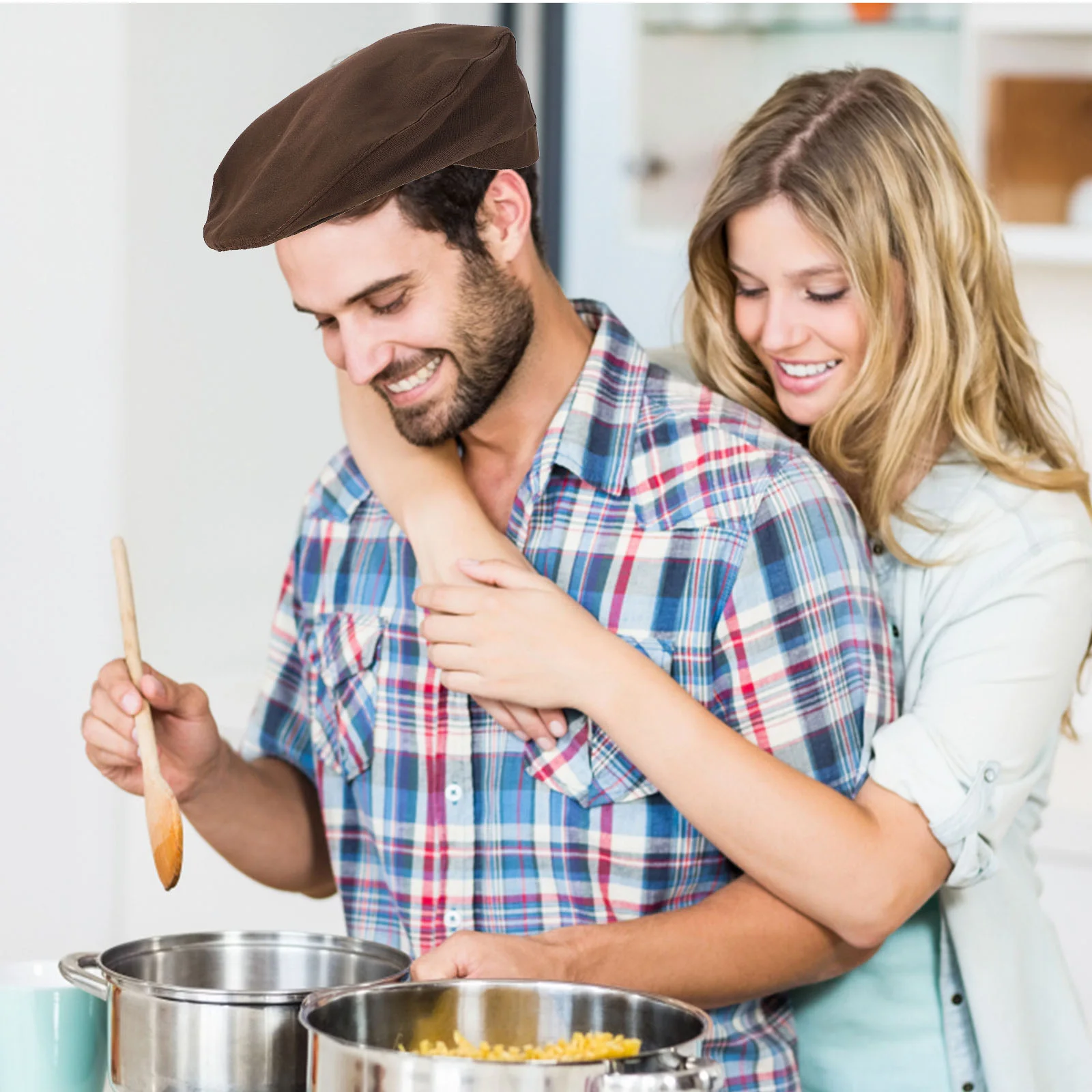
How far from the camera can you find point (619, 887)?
1.23m

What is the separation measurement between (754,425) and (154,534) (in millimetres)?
1025

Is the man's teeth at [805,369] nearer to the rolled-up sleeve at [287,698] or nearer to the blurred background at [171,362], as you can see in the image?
the blurred background at [171,362]

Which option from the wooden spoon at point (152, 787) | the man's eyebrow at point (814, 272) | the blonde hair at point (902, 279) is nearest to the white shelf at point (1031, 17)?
the blonde hair at point (902, 279)

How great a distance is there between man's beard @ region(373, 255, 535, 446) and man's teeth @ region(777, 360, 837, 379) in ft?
0.93

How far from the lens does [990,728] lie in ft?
4.10

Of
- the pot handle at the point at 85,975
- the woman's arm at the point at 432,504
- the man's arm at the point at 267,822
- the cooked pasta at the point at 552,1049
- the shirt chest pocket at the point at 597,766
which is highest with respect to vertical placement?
the woman's arm at the point at 432,504

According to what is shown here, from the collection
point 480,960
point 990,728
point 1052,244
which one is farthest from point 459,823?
point 1052,244

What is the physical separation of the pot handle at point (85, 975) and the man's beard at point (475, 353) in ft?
1.69

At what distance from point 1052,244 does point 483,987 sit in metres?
1.86

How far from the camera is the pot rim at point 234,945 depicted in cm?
87

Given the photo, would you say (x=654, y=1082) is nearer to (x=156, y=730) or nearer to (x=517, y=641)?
(x=517, y=641)

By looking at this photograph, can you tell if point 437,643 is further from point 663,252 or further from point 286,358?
point 663,252

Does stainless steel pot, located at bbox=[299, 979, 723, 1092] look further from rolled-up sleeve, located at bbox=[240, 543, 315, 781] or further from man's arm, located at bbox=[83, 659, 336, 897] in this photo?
rolled-up sleeve, located at bbox=[240, 543, 315, 781]

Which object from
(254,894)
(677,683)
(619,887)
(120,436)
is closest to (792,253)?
(677,683)
